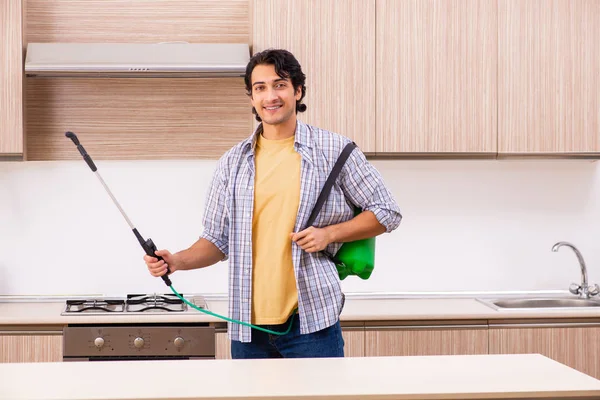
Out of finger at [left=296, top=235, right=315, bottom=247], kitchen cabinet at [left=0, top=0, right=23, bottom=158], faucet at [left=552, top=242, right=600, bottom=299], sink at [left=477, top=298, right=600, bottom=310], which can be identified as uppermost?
kitchen cabinet at [left=0, top=0, right=23, bottom=158]

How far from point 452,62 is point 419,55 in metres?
0.15

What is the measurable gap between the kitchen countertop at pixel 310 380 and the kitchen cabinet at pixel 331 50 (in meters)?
1.60

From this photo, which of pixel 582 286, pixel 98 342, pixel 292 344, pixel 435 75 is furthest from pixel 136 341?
pixel 582 286

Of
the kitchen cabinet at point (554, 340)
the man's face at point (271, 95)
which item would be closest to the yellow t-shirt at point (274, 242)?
the man's face at point (271, 95)

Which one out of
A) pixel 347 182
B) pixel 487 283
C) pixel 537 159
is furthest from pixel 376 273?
pixel 347 182

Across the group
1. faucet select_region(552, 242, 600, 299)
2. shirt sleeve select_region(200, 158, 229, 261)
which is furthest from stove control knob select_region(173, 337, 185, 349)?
faucet select_region(552, 242, 600, 299)

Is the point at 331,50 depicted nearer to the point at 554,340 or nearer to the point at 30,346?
the point at 554,340

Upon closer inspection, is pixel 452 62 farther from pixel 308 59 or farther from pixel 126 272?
pixel 126 272

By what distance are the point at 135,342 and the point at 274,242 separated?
103cm

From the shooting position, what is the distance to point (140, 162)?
3.54 meters

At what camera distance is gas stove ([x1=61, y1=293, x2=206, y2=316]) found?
10.1 feet

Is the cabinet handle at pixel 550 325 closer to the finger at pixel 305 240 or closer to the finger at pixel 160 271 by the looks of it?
the finger at pixel 305 240

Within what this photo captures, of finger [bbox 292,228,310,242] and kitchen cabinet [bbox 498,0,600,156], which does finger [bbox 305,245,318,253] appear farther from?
kitchen cabinet [bbox 498,0,600,156]

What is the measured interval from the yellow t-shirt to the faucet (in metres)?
1.74
